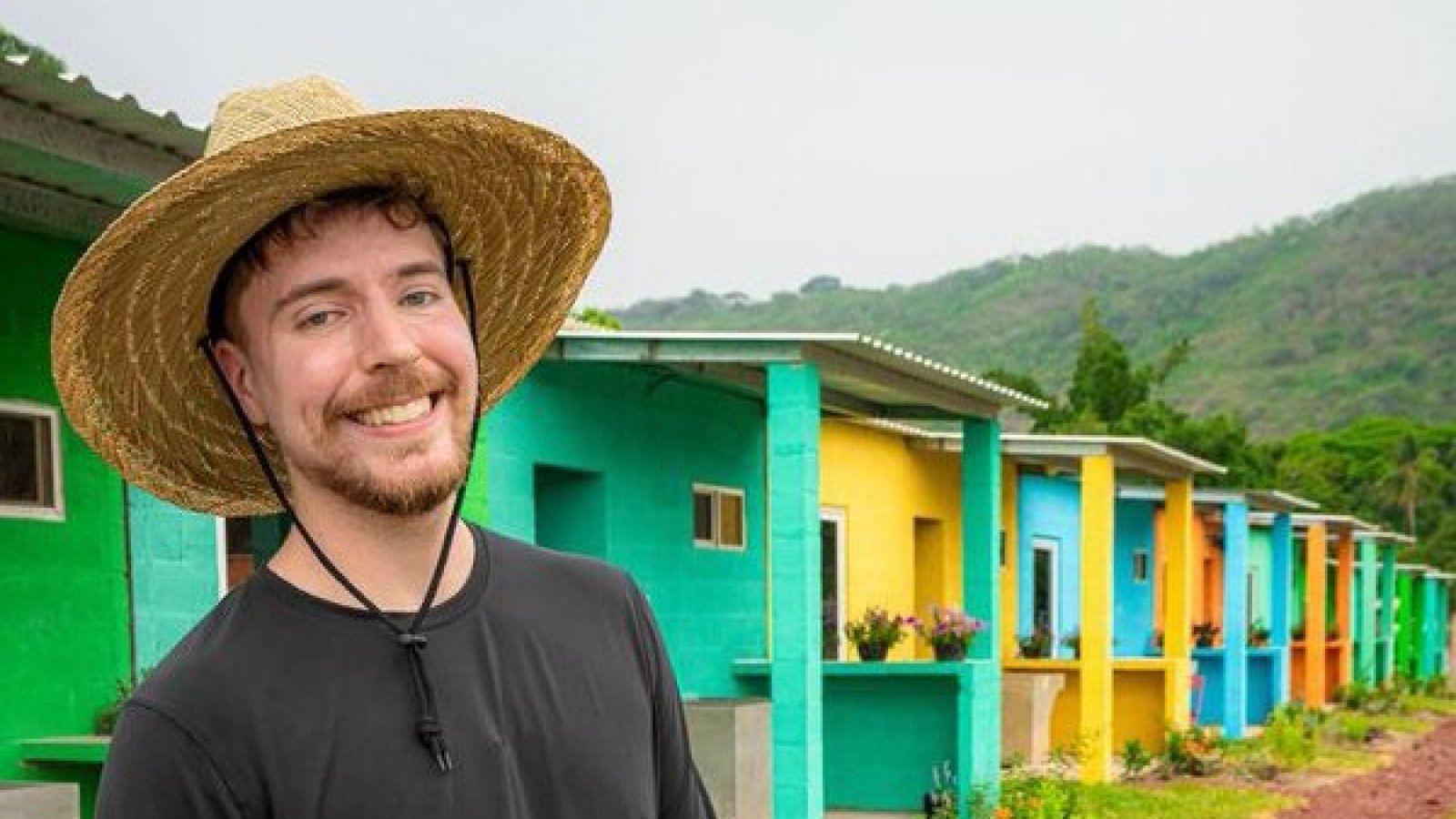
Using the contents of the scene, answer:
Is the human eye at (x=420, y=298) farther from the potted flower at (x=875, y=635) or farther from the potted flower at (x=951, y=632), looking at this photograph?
the potted flower at (x=875, y=635)

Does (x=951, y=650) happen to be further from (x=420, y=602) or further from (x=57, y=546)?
(x=420, y=602)

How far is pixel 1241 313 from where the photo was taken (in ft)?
246

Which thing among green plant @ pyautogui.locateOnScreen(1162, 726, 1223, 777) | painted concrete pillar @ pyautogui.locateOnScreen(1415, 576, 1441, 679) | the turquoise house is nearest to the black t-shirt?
the turquoise house

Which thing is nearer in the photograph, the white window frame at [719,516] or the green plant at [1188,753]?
the white window frame at [719,516]

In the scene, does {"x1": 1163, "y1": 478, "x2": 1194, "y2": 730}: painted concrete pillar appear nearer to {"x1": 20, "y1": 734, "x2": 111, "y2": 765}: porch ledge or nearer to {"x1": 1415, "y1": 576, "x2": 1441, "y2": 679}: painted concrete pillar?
{"x1": 20, "y1": 734, "x2": 111, "y2": 765}: porch ledge

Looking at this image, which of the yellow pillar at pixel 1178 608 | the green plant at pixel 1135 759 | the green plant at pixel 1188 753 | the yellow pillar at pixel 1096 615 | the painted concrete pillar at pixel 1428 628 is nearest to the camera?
the yellow pillar at pixel 1096 615

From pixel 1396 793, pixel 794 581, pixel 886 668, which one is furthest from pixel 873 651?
pixel 1396 793

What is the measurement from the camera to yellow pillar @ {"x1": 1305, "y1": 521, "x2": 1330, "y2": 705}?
22.4 metres

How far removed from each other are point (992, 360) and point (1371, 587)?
41187 mm

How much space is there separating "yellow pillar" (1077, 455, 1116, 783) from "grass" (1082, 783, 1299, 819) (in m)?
0.33

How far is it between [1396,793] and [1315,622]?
7595 mm

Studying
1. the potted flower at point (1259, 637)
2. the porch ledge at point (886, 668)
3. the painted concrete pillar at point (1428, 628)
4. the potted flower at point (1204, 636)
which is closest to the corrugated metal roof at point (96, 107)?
the porch ledge at point (886, 668)

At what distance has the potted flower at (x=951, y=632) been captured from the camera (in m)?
11.3

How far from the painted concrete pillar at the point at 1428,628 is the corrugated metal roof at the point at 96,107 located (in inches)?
1317
